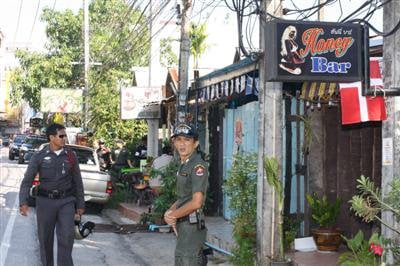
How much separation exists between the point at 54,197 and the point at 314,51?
10.7 ft

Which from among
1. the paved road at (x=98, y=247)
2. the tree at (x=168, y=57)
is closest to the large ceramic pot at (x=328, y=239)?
the paved road at (x=98, y=247)

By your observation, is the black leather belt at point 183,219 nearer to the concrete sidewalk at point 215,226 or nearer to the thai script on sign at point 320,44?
the thai script on sign at point 320,44

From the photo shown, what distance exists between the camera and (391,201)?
16.8 ft

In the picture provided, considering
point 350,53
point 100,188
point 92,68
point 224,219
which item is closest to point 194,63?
point 92,68

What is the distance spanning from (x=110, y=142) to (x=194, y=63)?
8.14 meters

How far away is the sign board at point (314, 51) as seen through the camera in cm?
627

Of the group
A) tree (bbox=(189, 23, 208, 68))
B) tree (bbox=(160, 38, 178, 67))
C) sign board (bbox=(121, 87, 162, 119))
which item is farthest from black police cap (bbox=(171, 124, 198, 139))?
tree (bbox=(160, 38, 178, 67))

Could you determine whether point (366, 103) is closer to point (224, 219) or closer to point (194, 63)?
point (224, 219)

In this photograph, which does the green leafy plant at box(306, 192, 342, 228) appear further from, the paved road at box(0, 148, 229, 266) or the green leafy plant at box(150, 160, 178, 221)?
the green leafy plant at box(150, 160, 178, 221)

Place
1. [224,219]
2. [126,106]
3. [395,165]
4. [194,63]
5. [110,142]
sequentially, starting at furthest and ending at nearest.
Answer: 1. [194,63]
2. [110,142]
3. [126,106]
4. [224,219]
5. [395,165]

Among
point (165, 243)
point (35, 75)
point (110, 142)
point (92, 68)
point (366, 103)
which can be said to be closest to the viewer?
point (366, 103)

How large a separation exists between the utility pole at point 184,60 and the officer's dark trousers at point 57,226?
19.9 ft

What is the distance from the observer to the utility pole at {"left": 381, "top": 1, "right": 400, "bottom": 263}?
554 cm

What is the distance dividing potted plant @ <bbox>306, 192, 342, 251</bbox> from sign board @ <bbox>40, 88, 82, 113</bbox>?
26674 millimetres
